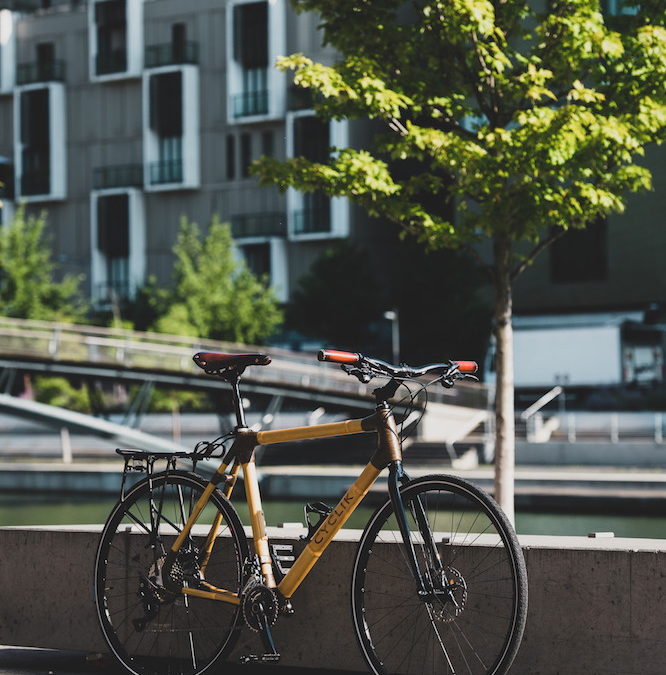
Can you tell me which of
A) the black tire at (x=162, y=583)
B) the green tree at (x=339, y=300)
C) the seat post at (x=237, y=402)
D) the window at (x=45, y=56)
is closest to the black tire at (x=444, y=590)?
the black tire at (x=162, y=583)

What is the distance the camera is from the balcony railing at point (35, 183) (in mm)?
60438

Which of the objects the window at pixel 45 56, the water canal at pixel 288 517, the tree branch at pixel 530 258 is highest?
the window at pixel 45 56

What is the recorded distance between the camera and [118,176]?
59.3m

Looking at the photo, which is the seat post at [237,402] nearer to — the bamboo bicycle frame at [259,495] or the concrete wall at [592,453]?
the bamboo bicycle frame at [259,495]

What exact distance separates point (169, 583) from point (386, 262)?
170 feet

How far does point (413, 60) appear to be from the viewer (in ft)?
41.0

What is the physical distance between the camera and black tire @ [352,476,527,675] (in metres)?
4.14

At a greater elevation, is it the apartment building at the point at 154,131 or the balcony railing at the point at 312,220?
the apartment building at the point at 154,131

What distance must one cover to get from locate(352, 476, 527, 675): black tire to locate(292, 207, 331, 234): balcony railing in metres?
50.1

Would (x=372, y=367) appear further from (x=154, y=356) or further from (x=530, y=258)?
(x=154, y=356)

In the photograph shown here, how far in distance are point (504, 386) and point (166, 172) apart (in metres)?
47.6

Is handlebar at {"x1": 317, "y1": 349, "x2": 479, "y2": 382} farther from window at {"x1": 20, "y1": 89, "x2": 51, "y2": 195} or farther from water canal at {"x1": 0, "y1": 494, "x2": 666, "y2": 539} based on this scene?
window at {"x1": 20, "y1": 89, "x2": 51, "y2": 195}

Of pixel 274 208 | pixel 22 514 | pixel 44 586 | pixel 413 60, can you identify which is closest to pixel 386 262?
pixel 274 208

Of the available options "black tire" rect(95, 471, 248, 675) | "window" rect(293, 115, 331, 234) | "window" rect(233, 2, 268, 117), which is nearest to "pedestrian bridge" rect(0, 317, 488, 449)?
"window" rect(293, 115, 331, 234)
